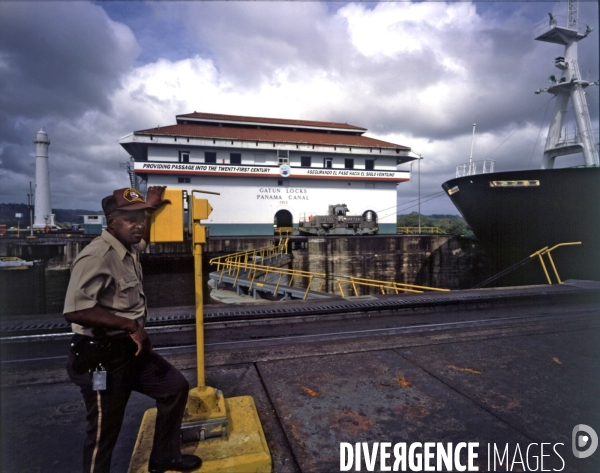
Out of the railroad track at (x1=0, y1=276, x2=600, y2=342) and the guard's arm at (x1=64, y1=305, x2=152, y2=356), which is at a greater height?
the guard's arm at (x1=64, y1=305, x2=152, y2=356)

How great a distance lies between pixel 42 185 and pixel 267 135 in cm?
2395

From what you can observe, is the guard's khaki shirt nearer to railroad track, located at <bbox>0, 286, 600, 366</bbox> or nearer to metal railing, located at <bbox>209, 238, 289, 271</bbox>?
railroad track, located at <bbox>0, 286, 600, 366</bbox>

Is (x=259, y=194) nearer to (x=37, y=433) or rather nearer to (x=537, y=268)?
(x=537, y=268)

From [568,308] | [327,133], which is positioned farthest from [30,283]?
[327,133]

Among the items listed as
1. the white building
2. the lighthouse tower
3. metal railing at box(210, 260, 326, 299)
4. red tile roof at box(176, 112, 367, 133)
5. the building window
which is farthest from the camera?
the lighthouse tower

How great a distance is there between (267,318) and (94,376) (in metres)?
4.08

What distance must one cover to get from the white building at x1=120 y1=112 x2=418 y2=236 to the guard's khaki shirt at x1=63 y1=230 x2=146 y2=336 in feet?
79.0

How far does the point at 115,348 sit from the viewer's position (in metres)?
1.80

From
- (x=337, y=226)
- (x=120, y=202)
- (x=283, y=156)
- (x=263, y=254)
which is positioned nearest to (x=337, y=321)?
(x=120, y=202)

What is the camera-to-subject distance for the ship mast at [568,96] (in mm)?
16250

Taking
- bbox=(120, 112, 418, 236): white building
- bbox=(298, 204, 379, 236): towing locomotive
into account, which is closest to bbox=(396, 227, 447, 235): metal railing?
bbox=(120, 112, 418, 236): white building

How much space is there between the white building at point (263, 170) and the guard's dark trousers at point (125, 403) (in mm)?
24137

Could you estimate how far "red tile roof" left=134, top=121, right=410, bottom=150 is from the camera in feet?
90.4

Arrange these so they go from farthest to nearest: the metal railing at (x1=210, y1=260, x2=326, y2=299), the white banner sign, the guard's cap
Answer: the white banner sign < the metal railing at (x1=210, y1=260, x2=326, y2=299) < the guard's cap
